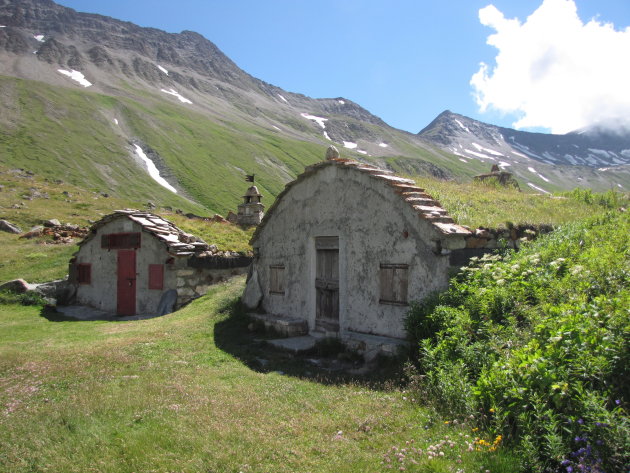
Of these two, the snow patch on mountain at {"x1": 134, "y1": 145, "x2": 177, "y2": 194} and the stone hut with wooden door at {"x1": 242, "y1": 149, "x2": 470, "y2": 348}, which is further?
the snow patch on mountain at {"x1": 134, "y1": 145, "x2": 177, "y2": 194}

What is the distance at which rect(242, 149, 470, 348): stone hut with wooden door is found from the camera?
8.26 metres

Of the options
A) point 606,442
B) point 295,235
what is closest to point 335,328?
point 295,235

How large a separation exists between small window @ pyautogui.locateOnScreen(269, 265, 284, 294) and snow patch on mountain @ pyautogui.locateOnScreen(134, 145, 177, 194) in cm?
6209

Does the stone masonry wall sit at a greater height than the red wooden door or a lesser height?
greater

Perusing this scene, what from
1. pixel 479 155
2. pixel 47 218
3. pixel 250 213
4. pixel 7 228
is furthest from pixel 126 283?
pixel 479 155

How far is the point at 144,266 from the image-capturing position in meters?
16.9

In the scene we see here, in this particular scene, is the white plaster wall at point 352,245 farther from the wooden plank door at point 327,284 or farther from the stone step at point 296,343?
the stone step at point 296,343

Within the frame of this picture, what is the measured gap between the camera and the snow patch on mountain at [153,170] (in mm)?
71975

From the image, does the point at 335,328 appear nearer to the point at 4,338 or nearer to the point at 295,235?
the point at 295,235

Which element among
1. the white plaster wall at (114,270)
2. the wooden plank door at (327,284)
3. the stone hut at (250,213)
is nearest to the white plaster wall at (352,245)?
the wooden plank door at (327,284)

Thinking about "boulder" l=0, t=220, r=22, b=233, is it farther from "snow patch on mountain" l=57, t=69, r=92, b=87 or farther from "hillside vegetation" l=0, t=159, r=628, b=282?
"snow patch on mountain" l=57, t=69, r=92, b=87

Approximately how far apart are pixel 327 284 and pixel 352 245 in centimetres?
129

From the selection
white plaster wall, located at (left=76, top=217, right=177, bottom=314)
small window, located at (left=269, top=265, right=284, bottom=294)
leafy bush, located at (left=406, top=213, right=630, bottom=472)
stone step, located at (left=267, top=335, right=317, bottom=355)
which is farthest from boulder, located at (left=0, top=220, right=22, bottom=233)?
leafy bush, located at (left=406, top=213, right=630, bottom=472)

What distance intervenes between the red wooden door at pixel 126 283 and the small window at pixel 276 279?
7.56m
